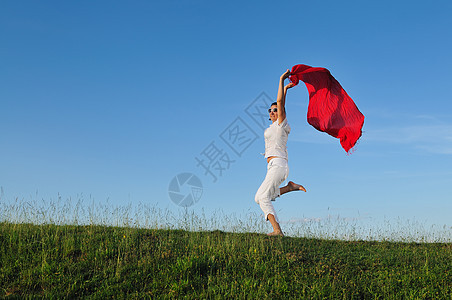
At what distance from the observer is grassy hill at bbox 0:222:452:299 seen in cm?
738

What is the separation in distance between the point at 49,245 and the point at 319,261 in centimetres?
652

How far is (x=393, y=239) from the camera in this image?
40.4ft

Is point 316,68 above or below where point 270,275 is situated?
above

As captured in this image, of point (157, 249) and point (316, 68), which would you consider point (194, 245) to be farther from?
point (316, 68)

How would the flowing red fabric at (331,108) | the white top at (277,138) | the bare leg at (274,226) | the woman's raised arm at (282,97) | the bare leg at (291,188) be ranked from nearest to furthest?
the woman's raised arm at (282,97) < the bare leg at (274,226) < the white top at (277,138) < the bare leg at (291,188) < the flowing red fabric at (331,108)

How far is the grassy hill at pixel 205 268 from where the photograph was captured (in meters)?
7.38

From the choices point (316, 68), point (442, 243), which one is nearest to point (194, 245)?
point (316, 68)

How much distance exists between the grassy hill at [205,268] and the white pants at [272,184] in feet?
2.94

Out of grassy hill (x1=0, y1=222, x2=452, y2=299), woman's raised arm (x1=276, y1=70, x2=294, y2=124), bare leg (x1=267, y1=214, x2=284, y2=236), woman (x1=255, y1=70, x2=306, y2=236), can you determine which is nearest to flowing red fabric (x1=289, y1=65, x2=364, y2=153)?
woman's raised arm (x1=276, y1=70, x2=294, y2=124)

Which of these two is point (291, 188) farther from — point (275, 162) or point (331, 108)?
point (331, 108)

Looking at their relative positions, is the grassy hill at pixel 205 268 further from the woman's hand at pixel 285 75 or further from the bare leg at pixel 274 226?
the woman's hand at pixel 285 75

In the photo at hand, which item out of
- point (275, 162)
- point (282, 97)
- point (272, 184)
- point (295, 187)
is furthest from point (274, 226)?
point (282, 97)

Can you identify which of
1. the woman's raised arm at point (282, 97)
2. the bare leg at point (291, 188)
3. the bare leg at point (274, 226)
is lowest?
the bare leg at point (274, 226)

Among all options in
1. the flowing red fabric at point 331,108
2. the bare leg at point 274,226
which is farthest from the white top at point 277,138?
the bare leg at point 274,226
